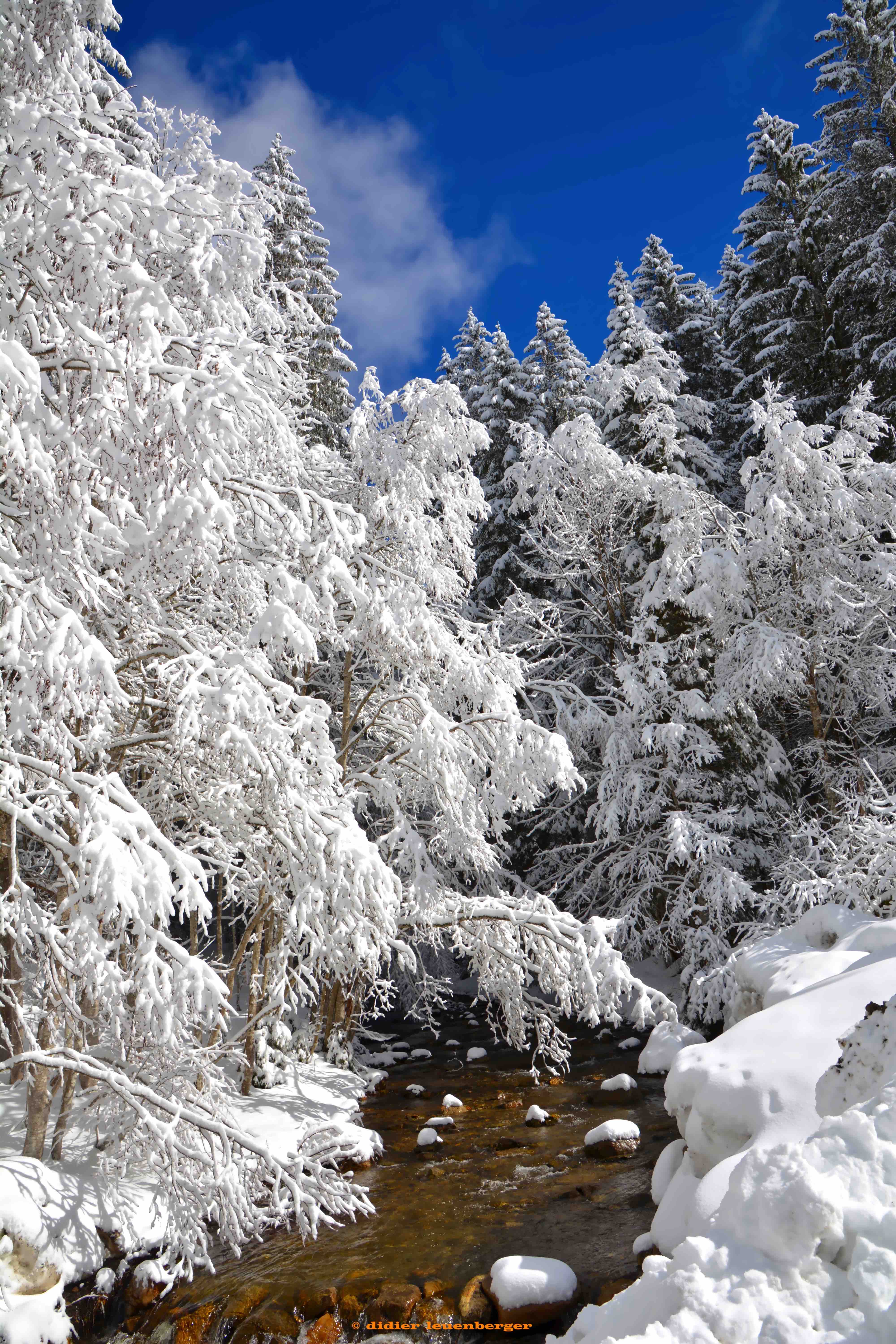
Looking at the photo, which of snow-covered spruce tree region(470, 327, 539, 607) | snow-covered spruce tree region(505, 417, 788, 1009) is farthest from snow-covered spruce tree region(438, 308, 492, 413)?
snow-covered spruce tree region(505, 417, 788, 1009)

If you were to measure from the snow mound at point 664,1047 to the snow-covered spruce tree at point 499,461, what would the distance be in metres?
9.50

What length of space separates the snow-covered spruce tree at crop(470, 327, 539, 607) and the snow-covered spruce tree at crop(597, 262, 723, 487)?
7.62 ft

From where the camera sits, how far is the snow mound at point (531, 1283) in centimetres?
500

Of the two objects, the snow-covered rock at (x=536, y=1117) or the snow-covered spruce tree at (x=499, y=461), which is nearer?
the snow-covered rock at (x=536, y=1117)

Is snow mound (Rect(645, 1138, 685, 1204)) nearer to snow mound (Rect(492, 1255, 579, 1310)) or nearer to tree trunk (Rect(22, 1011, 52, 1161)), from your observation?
snow mound (Rect(492, 1255, 579, 1310))

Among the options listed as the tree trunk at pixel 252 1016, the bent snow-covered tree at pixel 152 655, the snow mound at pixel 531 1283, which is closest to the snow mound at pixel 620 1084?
the bent snow-covered tree at pixel 152 655

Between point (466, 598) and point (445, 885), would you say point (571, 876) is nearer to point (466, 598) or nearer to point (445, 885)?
point (445, 885)

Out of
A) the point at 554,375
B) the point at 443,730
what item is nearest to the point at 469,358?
the point at 554,375

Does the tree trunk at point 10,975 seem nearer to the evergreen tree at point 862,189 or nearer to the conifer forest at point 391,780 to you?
the conifer forest at point 391,780

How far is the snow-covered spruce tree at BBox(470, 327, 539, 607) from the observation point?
57.5ft

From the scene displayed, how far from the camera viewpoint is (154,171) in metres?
7.27

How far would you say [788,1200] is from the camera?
281 centimetres

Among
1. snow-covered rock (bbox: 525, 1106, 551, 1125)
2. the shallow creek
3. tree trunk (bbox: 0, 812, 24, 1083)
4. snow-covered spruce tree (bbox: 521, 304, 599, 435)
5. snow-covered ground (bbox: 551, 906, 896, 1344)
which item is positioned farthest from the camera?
snow-covered spruce tree (bbox: 521, 304, 599, 435)

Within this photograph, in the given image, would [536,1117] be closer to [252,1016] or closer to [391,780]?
[252,1016]
